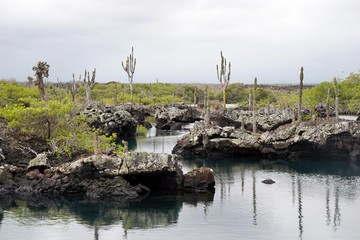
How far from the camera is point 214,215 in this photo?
1248 inches

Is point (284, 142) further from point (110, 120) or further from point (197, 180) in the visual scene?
point (110, 120)

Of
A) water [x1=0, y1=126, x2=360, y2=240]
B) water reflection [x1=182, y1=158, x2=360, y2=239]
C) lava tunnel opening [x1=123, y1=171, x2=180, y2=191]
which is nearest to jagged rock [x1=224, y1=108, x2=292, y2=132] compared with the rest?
water reflection [x1=182, y1=158, x2=360, y2=239]

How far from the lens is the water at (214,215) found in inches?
1109

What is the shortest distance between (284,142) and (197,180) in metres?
20.8

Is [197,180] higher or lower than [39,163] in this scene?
lower

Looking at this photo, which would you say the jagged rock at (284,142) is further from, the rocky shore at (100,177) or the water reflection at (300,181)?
the rocky shore at (100,177)

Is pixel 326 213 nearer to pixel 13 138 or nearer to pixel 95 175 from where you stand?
pixel 95 175

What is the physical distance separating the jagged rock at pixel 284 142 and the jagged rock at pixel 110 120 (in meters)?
18.7

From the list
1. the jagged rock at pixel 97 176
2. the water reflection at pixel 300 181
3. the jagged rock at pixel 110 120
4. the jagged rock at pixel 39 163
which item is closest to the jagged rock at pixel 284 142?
the water reflection at pixel 300 181

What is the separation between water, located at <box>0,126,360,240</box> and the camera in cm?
2816

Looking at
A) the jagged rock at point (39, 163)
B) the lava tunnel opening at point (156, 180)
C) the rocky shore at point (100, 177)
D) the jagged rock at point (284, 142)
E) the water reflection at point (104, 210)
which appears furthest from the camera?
the jagged rock at point (284, 142)

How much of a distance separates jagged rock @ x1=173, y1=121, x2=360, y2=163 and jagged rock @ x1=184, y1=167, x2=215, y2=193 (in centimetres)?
1856

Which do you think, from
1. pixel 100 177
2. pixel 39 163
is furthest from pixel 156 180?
pixel 39 163

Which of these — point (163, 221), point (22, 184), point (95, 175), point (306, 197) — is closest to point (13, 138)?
point (22, 184)
